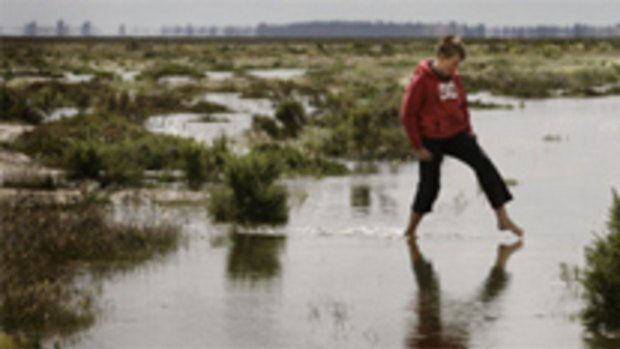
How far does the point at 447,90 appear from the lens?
38.8ft

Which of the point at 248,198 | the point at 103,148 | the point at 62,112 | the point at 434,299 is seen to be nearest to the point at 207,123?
the point at 62,112

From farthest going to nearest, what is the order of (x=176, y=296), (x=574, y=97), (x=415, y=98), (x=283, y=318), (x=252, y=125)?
1. (x=574, y=97)
2. (x=252, y=125)
3. (x=415, y=98)
4. (x=176, y=296)
5. (x=283, y=318)

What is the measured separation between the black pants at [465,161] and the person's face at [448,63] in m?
0.67

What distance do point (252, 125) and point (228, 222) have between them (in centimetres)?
1456

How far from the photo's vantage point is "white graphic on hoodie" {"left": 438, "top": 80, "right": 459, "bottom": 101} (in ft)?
38.8

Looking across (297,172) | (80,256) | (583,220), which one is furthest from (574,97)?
(80,256)

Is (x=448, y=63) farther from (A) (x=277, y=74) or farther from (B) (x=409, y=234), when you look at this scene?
(A) (x=277, y=74)

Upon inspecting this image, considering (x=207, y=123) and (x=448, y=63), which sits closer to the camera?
(x=448, y=63)

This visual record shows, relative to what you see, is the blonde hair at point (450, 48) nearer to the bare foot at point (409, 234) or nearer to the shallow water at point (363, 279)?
the shallow water at point (363, 279)

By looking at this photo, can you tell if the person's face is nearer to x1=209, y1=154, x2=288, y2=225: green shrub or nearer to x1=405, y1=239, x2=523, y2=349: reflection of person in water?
x1=405, y1=239, x2=523, y2=349: reflection of person in water

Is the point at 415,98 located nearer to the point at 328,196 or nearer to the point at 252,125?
the point at 328,196

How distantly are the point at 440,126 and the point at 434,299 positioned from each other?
9.80 ft

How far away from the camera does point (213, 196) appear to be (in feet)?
45.6

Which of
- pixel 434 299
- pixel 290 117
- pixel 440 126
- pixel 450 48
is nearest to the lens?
pixel 434 299
